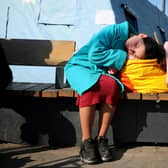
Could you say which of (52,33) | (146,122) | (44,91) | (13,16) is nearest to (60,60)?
(44,91)

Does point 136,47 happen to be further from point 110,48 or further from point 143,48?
→ point 110,48

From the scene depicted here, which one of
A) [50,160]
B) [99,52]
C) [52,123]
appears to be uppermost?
[99,52]

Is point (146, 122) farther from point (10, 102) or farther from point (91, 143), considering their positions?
point (10, 102)

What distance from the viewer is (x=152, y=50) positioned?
116 inches

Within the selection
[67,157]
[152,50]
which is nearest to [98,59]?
[152,50]

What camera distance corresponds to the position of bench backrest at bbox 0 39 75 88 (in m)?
3.89

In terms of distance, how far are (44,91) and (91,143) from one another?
680 millimetres

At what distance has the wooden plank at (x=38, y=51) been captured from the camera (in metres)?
3.89

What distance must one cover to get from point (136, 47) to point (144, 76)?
0.25 metres

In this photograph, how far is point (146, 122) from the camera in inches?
124

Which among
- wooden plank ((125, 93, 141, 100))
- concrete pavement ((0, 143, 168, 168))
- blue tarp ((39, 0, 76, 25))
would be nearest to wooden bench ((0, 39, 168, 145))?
wooden plank ((125, 93, 141, 100))

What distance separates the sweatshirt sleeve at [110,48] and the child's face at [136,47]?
2.2 inches

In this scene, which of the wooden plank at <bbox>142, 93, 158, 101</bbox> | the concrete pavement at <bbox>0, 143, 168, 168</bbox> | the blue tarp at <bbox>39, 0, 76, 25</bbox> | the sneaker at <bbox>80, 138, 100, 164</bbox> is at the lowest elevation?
the concrete pavement at <bbox>0, 143, 168, 168</bbox>

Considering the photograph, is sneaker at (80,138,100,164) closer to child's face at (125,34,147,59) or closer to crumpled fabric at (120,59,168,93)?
crumpled fabric at (120,59,168,93)
